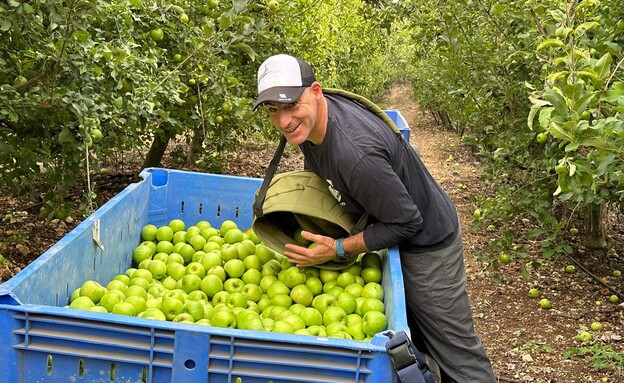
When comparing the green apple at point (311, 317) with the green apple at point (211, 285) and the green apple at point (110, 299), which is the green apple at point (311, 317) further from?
the green apple at point (110, 299)

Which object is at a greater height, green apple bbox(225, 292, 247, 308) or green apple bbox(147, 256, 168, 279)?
green apple bbox(147, 256, 168, 279)

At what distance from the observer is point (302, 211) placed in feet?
9.14

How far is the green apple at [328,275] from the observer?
285 cm

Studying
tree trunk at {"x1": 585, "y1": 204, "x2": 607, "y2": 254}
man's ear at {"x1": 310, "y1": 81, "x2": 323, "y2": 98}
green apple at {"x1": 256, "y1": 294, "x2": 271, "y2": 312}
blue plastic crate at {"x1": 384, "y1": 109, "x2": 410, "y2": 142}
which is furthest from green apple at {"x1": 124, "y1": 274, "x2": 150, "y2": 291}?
tree trunk at {"x1": 585, "y1": 204, "x2": 607, "y2": 254}

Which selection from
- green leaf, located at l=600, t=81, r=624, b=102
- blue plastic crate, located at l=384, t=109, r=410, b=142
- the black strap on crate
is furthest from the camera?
blue plastic crate, located at l=384, t=109, r=410, b=142

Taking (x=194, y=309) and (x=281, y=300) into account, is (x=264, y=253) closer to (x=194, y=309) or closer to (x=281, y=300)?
(x=281, y=300)

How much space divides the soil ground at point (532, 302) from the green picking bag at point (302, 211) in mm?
1904

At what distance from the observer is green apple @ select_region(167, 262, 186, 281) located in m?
3.02

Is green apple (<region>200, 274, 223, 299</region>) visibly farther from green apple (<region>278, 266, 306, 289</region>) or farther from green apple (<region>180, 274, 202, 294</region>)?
green apple (<region>278, 266, 306, 289</region>)

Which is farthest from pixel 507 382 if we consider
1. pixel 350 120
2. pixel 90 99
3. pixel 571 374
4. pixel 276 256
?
pixel 90 99

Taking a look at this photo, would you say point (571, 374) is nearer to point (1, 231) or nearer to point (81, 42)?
point (81, 42)

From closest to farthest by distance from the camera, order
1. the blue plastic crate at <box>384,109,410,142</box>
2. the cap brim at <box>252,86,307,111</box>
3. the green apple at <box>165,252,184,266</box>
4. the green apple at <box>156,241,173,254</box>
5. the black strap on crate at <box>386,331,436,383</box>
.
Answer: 1. the black strap on crate at <box>386,331,436,383</box>
2. the cap brim at <box>252,86,307,111</box>
3. the green apple at <box>165,252,184,266</box>
4. the green apple at <box>156,241,173,254</box>
5. the blue plastic crate at <box>384,109,410,142</box>

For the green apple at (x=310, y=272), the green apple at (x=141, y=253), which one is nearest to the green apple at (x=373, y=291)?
the green apple at (x=310, y=272)

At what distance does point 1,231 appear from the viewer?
504 centimetres
